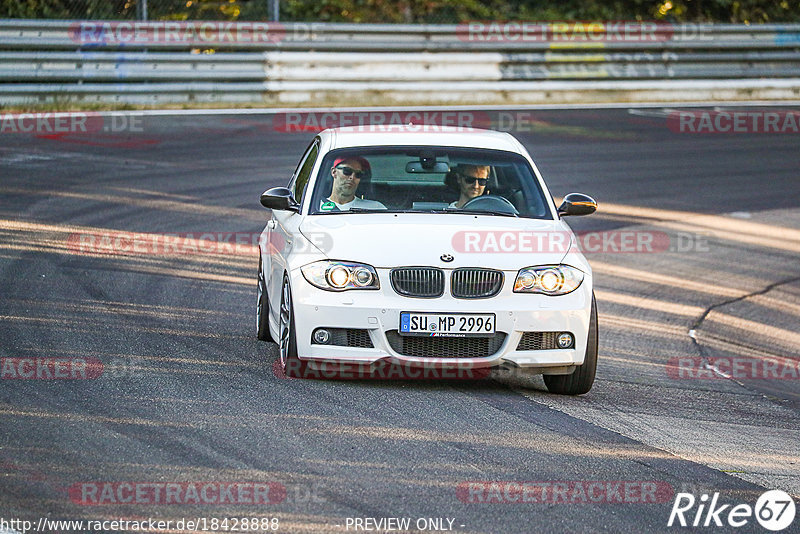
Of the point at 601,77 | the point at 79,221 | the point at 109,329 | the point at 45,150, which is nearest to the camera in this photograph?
the point at 109,329

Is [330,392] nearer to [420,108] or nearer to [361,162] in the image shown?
[361,162]

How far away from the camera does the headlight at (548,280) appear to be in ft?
25.3

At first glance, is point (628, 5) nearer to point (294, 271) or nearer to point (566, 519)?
point (294, 271)

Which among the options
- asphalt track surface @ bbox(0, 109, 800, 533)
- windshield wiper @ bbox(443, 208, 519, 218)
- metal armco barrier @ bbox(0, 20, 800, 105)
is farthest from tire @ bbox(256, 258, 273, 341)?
metal armco barrier @ bbox(0, 20, 800, 105)

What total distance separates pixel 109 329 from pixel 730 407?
4.36m

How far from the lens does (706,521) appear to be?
5.58 meters

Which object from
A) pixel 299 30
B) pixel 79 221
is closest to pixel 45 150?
pixel 79 221

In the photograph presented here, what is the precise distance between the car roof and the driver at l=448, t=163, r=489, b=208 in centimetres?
24

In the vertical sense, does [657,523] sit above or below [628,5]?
below

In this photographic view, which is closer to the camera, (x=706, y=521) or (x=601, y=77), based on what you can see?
(x=706, y=521)

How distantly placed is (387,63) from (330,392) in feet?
51.0

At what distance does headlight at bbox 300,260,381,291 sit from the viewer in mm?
7652

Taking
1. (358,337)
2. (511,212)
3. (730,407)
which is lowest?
(730,407)

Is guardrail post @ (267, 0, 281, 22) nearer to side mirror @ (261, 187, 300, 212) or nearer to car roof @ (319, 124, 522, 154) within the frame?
car roof @ (319, 124, 522, 154)
